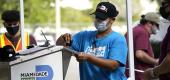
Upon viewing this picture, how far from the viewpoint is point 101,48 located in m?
5.63

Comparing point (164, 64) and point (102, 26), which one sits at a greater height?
point (102, 26)

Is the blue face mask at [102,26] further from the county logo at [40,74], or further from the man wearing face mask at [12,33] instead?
the man wearing face mask at [12,33]

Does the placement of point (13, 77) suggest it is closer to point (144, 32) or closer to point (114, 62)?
point (114, 62)

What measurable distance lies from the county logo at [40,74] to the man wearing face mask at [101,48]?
298 mm

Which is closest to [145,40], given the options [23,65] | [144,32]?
[144,32]

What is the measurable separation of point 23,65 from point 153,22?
10.1ft

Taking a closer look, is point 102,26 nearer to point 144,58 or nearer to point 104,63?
point 104,63

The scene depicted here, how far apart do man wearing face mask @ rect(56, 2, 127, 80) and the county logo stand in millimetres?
298

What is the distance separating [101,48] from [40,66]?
0.62m

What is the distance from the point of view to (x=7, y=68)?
17.9 feet

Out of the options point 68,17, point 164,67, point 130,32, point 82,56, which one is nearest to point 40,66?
point 82,56

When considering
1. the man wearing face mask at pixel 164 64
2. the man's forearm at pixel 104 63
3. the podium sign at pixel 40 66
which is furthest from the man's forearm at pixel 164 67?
the podium sign at pixel 40 66

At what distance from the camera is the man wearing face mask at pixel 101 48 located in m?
5.50

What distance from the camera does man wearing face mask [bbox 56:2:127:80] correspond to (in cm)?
550
